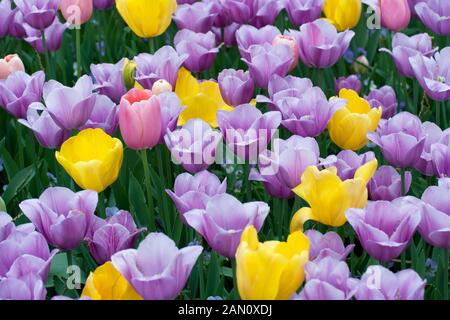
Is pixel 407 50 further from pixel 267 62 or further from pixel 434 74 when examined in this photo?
pixel 267 62

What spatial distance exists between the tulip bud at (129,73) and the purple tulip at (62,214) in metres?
0.80

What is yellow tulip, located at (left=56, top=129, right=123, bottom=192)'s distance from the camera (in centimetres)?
241

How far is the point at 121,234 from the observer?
89.1 inches

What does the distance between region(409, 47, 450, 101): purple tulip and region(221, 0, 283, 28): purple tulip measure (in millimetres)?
728

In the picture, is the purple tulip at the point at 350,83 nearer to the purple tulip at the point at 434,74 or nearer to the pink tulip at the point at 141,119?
the purple tulip at the point at 434,74

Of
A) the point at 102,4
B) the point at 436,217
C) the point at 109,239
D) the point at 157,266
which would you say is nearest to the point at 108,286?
the point at 157,266

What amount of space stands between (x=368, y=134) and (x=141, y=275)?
2.97ft

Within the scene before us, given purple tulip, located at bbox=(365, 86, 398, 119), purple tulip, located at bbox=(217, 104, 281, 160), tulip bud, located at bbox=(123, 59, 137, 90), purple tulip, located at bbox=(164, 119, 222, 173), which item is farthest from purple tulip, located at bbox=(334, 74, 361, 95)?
purple tulip, located at bbox=(164, 119, 222, 173)

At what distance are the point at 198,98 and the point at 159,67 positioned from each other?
15 cm

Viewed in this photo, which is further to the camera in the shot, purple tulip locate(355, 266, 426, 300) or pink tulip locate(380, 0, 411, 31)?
pink tulip locate(380, 0, 411, 31)

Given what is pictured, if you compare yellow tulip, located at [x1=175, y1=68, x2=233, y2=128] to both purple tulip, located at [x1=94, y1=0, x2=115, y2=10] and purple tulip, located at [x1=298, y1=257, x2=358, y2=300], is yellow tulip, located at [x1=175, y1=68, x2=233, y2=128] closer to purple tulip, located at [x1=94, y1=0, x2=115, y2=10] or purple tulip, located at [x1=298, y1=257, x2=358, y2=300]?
purple tulip, located at [x1=94, y1=0, x2=115, y2=10]

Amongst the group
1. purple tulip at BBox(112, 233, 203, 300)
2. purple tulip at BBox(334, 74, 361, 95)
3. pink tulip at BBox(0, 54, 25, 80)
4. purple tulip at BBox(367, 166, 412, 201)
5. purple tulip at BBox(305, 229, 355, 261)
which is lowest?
purple tulip at BBox(334, 74, 361, 95)

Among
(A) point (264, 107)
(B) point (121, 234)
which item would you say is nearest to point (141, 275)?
(B) point (121, 234)
